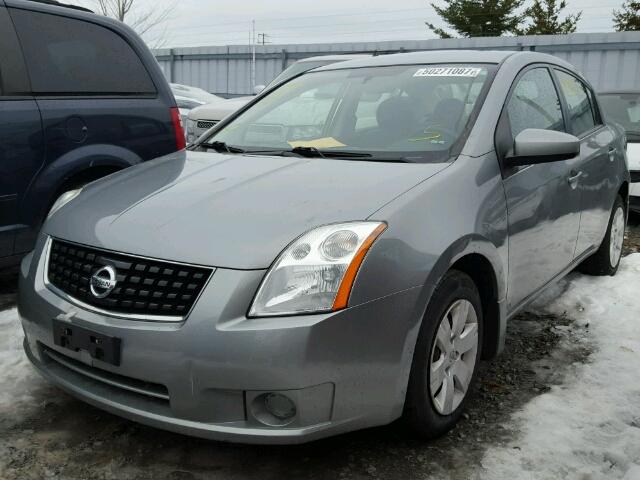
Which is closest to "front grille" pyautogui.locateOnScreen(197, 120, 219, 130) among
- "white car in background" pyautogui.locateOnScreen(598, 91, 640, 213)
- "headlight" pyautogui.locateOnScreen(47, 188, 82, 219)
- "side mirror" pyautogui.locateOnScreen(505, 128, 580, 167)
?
"white car in background" pyautogui.locateOnScreen(598, 91, 640, 213)

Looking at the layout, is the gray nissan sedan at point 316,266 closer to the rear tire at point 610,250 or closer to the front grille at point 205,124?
the rear tire at point 610,250

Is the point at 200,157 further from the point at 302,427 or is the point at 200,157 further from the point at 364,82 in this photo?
the point at 302,427

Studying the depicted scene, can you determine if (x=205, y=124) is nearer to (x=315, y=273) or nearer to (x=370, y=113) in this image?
(x=370, y=113)

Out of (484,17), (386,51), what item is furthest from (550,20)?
(386,51)

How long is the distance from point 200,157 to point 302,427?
5.08 feet

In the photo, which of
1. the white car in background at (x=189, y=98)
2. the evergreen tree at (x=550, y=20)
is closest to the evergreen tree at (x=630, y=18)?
the evergreen tree at (x=550, y=20)

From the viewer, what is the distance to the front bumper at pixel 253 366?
1.92 meters

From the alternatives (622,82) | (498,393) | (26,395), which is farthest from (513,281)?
(622,82)

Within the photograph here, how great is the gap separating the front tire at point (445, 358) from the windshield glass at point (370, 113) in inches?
23.9

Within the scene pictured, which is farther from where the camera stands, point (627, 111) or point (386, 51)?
point (386, 51)

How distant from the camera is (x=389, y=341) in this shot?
207 centimetres

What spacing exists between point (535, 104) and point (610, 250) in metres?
1.75

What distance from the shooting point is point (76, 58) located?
13.8 feet

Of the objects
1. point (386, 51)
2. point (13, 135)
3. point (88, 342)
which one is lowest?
point (88, 342)
